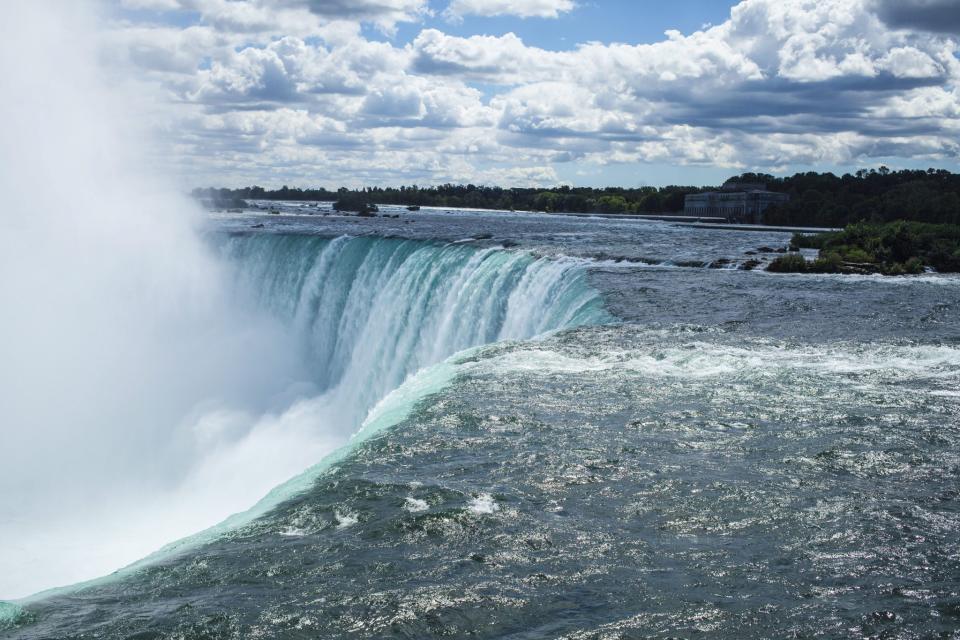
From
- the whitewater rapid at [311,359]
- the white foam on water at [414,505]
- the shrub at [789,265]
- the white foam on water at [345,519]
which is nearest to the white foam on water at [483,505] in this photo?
the white foam on water at [414,505]

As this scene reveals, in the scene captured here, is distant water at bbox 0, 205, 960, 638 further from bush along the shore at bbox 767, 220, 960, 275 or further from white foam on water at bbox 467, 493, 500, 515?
bush along the shore at bbox 767, 220, 960, 275

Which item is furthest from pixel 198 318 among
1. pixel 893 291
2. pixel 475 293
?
pixel 893 291

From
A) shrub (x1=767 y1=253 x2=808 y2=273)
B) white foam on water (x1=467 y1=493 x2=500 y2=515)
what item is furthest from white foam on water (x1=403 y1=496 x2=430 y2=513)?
shrub (x1=767 y1=253 x2=808 y2=273)

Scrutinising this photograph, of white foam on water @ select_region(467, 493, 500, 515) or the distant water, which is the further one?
white foam on water @ select_region(467, 493, 500, 515)

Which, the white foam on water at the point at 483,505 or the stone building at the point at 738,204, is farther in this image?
the stone building at the point at 738,204

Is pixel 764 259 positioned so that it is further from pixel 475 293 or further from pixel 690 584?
pixel 690 584

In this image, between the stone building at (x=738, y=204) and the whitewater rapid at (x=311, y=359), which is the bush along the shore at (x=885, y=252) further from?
the stone building at (x=738, y=204)

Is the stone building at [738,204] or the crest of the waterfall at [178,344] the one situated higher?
the stone building at [738,204]
